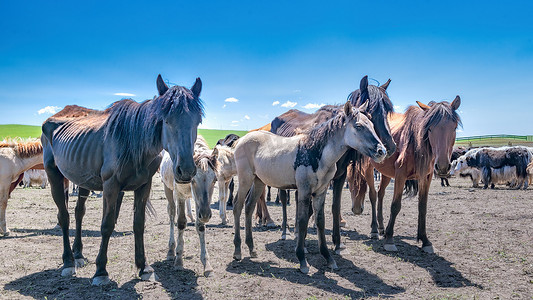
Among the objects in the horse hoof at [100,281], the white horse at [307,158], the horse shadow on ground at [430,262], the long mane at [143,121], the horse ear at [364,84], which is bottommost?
the horse shadow on ground at [430,262]

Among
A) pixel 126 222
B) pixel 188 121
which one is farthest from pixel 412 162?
pixel 126 222

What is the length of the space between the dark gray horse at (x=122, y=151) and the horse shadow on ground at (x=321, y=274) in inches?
62.7

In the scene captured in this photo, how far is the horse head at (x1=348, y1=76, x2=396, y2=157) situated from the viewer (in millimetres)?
5691

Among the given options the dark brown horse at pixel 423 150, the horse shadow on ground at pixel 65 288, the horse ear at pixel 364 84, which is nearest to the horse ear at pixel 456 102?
the dark brown horse at pixel 423 150

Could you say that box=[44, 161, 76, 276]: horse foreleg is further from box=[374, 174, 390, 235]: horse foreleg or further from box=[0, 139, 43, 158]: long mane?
box=[374, 174, 390, 235]: horse foreleg

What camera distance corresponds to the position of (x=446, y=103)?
6.18 m

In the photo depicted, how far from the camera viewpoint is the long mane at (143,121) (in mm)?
4051

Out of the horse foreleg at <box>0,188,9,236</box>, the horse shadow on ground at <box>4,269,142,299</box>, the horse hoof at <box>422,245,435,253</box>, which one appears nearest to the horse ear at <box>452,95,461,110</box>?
the horse hoof at <box>422,245,435,253</box>

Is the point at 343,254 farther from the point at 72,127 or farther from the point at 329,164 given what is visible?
the point at 72,127

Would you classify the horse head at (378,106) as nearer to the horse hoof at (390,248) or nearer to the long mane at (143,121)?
the horse hoof at (390,248)

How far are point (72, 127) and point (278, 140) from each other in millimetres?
3332

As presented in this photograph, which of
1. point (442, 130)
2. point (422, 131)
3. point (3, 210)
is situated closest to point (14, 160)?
point (3, 210)

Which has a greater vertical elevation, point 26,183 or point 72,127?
point 72,127

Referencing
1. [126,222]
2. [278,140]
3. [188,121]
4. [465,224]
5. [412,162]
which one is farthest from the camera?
[126,222]
